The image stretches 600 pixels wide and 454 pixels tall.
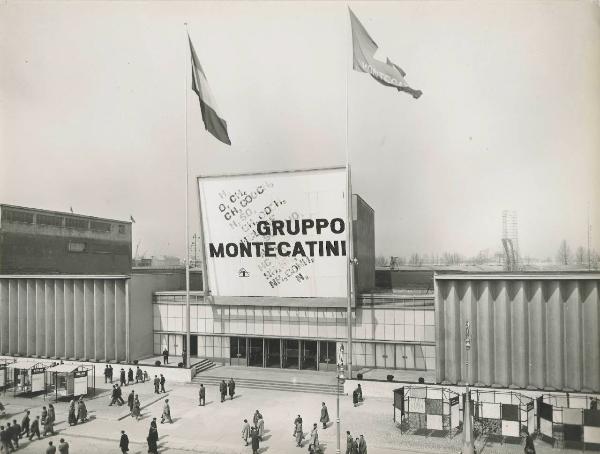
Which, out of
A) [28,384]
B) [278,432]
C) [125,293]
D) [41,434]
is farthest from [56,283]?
[278,432]

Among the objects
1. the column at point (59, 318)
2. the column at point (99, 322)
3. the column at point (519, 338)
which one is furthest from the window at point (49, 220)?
the column at point (519, 338)

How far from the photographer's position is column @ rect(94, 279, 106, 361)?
38562mm

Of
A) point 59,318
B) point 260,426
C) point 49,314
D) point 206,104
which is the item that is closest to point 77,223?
point 49,314

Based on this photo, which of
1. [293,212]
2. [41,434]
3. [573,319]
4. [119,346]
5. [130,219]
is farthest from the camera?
[130,219]

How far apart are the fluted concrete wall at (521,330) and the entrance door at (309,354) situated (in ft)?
35.1

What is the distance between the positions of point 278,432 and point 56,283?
25251 millimetres

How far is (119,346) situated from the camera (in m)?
38.2

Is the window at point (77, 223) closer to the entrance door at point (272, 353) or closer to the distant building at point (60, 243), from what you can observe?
the distant building at point (60, 243)

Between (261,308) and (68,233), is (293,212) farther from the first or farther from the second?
(68,233)

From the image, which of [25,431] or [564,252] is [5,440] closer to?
[25,431]

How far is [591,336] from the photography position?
28.4 meters

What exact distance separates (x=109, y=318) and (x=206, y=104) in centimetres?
1993

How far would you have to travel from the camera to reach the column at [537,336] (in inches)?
1149

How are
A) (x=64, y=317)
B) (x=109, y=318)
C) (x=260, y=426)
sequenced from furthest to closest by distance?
(x=64, y=317) → (x=109, y=318) → (x=260, y=426)
